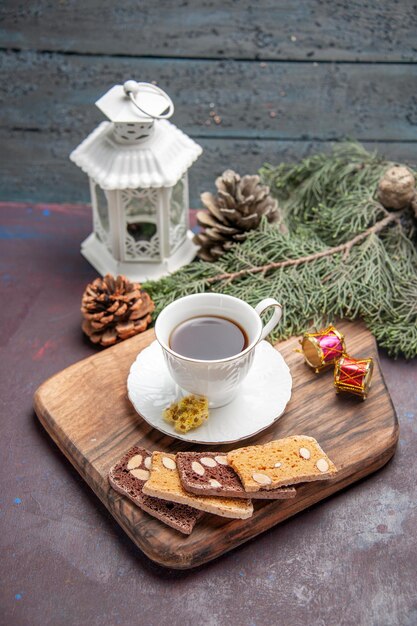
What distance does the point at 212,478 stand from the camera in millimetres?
1032

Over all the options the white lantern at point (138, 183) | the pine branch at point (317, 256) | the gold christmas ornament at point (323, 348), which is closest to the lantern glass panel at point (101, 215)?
the white lantern at point (138, 183)

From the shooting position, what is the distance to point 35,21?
5.87 feet

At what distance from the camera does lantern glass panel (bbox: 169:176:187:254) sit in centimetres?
147

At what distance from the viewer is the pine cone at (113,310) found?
1356 millimetres

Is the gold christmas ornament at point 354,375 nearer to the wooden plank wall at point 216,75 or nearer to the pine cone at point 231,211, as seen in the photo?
the pine cone at point 231,211

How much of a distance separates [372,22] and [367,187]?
20.0 inches

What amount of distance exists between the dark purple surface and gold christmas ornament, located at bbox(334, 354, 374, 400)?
0.33ft

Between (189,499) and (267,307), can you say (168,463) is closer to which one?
(189,499)

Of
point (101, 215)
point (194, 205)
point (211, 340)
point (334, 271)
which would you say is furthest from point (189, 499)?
point (194, 205)

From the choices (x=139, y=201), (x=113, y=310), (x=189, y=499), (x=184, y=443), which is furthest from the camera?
(x=139, y=201)

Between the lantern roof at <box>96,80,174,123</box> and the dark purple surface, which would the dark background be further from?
the lantern roof at <box>96,80,174,123</box>

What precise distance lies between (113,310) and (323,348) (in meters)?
0.38

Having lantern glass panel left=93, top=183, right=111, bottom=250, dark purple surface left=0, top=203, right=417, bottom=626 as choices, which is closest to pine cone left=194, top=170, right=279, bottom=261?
lantern glass panel left=93, top=183, right=111, bottom=250

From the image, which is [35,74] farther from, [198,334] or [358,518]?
[358,518]
